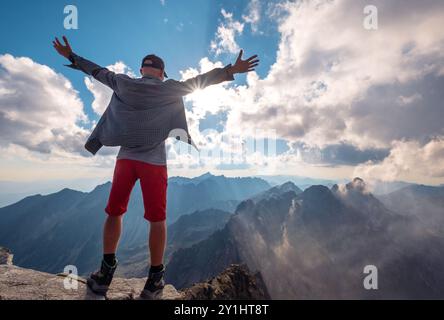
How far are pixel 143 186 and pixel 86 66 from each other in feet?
9.27

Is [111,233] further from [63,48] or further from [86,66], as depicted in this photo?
[63,48]

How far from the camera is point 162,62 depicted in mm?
5246

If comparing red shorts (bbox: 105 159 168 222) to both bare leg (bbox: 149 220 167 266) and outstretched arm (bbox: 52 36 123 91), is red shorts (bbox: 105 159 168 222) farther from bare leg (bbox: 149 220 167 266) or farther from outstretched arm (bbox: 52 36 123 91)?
outstretched arm (bbox: 52 36 123 91)

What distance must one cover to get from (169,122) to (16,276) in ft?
15.5

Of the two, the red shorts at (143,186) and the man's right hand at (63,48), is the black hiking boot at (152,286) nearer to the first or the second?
the red shorts at (143,186)

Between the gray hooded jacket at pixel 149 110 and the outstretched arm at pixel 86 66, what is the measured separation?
91 mm

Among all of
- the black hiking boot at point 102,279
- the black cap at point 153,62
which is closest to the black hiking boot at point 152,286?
the black hiking boot at point 102,279

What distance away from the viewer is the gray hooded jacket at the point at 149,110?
469cm

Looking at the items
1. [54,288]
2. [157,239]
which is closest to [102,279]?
[54,288]

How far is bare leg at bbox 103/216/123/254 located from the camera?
4.70 meters
